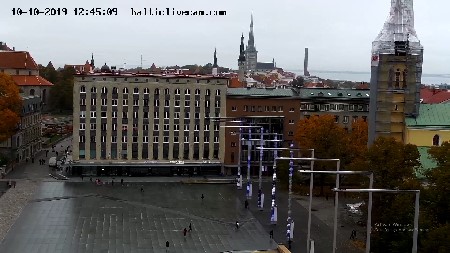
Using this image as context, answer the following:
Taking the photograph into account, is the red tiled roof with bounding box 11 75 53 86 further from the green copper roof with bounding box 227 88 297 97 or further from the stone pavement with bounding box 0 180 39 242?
the green copper roof with bounding box 227 88 297 97

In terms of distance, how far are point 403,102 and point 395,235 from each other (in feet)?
104

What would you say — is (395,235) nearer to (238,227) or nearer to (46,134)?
(238,227)

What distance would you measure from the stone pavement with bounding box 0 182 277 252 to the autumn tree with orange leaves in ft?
37.9

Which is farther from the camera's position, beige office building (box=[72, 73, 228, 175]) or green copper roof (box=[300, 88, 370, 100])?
green copper roof (box=[300, 88, 370, 100])

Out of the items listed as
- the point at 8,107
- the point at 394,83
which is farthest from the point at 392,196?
the point at 8,107

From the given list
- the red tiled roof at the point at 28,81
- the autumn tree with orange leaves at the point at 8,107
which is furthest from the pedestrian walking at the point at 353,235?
the red tiled roof at the point at 28,81

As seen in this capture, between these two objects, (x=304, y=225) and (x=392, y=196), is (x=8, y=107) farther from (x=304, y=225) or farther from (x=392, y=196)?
(x=392, y=196)

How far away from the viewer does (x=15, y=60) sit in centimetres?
12788

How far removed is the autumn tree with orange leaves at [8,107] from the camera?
3430 inches

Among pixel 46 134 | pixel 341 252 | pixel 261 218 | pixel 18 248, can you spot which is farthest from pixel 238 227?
pixel 46 134

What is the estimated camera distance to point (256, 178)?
297 feet

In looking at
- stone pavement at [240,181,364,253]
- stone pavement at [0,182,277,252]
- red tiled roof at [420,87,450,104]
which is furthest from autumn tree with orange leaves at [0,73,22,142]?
red tiled roof at [420,87,450,104]

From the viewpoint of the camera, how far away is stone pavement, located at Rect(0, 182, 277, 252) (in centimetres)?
5416

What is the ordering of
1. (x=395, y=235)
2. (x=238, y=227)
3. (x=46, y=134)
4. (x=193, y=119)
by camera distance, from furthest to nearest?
(x=46, y=134) < (x=193, y=119) < (x=238, y=227) < (x=395, y=235)
